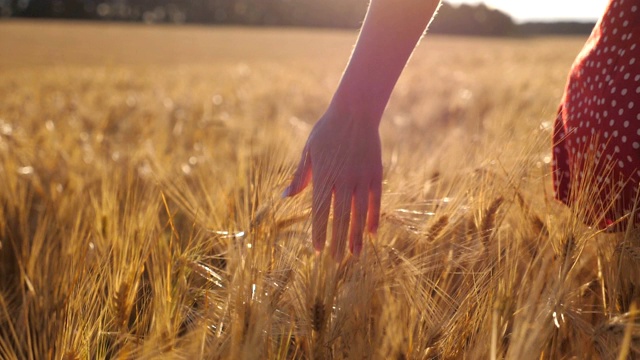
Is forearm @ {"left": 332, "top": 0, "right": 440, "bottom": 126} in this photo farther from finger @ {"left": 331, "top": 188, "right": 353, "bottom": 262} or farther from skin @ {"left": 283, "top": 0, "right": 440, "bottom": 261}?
finger @ {"left": 331, "top": 188, "right": 353, "bottom": 262}

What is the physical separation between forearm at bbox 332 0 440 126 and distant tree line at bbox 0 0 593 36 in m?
42.1

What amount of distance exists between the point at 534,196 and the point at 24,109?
3504 millimetres

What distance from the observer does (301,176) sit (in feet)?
3.02

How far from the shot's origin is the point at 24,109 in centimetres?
373

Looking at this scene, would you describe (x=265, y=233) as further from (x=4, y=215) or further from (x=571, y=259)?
(x=4, y=215)

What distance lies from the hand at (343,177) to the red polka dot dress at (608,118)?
28 centimetres

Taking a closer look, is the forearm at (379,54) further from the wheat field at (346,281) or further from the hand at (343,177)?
the wheat field at (346,281)

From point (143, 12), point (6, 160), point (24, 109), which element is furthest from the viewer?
point (143, 12)

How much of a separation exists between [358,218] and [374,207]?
1.8 inches

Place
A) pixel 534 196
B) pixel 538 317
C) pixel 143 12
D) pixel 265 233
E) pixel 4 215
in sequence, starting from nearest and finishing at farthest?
1. pixel 538 317
2. pixel 265 233
3. pixel 534 196
4. pixel 4 215
5. pixel 143 12

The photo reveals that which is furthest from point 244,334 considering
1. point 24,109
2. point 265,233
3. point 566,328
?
point 24,109

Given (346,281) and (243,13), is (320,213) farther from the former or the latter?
(243,13)

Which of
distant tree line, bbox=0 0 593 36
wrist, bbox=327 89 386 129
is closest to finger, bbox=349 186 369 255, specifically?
wrist, bbox=327 89 386 129

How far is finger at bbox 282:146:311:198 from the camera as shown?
0.91 m
